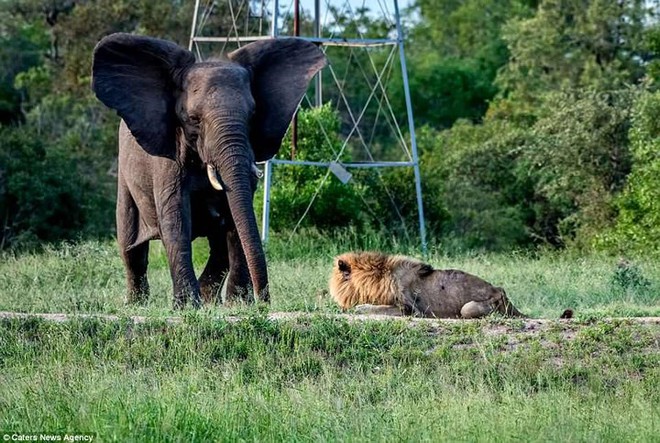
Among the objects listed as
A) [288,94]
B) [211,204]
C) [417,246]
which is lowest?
[417,246]

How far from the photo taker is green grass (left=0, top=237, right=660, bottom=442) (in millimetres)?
8133

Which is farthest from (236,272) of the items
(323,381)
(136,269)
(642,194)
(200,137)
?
(642,194)

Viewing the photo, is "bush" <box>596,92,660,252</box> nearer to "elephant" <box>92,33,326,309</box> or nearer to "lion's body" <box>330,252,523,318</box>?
"elephant" <box>92,33,326,309</box>

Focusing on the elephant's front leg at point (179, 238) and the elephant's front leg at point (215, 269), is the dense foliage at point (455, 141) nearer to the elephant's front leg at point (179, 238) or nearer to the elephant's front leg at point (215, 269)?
the elephant's front leg at point (215, 269)

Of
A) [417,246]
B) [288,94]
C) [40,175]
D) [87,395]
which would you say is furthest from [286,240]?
[87,395]

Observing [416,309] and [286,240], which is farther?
[286,240]

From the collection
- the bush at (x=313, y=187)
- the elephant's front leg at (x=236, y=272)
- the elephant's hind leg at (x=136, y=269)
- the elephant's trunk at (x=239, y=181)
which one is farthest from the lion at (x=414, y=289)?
the bush at (x=313, y=187)

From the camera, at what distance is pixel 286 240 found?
21.7 meters

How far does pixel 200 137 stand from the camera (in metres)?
12.4

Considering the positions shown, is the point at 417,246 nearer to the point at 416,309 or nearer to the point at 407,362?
the point at 416,309

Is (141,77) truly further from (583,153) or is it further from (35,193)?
(583,153)

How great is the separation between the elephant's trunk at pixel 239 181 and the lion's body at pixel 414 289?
0.81 meters

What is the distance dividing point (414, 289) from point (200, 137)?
2288 millimetres

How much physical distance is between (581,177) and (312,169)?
5341 mm
